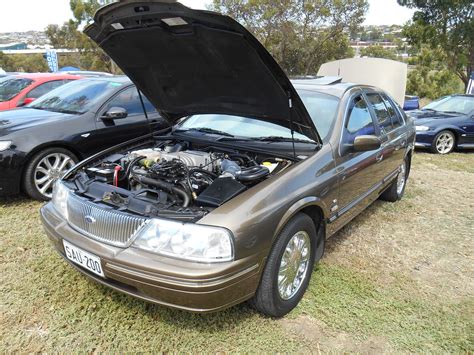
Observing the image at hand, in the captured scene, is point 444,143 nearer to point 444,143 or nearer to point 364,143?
point 444,143

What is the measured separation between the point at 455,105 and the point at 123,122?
8.07 m

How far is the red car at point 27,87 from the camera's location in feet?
23.1

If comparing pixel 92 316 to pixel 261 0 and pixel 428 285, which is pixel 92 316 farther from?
pixel 261 0

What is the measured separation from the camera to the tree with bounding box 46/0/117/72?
24.3 metres

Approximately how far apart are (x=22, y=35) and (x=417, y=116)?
10856 cm

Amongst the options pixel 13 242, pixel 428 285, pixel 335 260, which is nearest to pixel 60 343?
pixel 13 242

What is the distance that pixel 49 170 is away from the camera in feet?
14.6

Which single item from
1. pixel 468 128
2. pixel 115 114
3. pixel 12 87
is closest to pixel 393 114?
pixel 115 114

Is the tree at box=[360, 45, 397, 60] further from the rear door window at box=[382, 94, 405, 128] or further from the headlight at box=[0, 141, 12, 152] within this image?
the headlight at box=[0, 141, 12, 152]

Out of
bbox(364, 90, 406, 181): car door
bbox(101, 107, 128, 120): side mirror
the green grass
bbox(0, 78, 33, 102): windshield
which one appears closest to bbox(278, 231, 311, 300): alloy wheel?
the green grass

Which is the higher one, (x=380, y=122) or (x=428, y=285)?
(x=380, y=122)

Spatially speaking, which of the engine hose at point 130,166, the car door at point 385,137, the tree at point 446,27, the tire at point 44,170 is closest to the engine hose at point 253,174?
the engine hose at point 130,166

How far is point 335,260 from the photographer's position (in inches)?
136

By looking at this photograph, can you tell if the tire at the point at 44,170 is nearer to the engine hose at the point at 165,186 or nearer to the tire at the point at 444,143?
the engine hose at the point at 165,186
